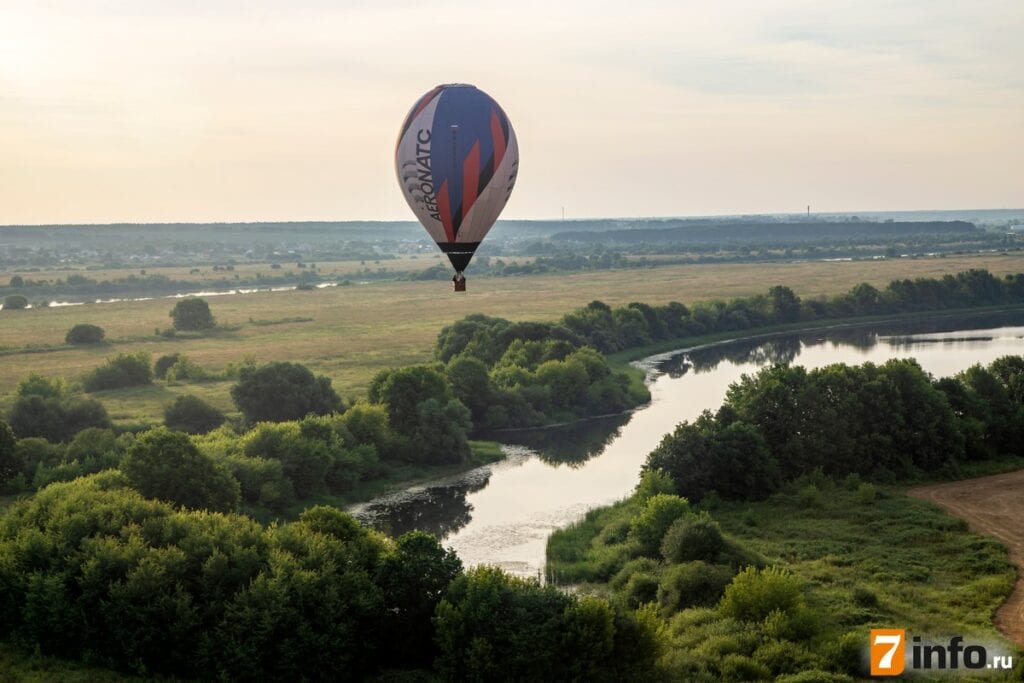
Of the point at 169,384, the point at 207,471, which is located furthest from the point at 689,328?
the point at 207,471

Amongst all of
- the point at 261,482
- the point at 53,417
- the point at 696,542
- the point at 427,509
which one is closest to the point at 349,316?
the point at 53,417

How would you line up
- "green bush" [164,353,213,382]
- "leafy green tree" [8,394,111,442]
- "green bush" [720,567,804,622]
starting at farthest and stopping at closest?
"green bush" [164,353,213,382], "leafy green tree" [8,394,111,442], "green bush" [720,567,804,622]

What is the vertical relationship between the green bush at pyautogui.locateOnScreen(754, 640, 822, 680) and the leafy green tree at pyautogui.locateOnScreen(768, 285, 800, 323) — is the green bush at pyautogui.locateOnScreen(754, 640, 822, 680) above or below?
below

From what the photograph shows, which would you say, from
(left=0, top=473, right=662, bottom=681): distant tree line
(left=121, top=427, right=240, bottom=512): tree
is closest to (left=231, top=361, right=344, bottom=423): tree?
(left=121, top=427, right=240, bottom=512): tree

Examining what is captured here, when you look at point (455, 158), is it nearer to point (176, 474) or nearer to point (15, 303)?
point (176, 474)

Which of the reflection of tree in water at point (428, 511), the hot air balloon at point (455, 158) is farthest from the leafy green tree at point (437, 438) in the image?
the hot air balloon at point (455, 158)

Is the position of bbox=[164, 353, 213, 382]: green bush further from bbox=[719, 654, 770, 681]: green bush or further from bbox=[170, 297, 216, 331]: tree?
bbox=[719, 654, 770, 681]: green bush

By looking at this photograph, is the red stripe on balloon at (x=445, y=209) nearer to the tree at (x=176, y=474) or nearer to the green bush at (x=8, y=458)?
the tree at (x=176, y=474)
